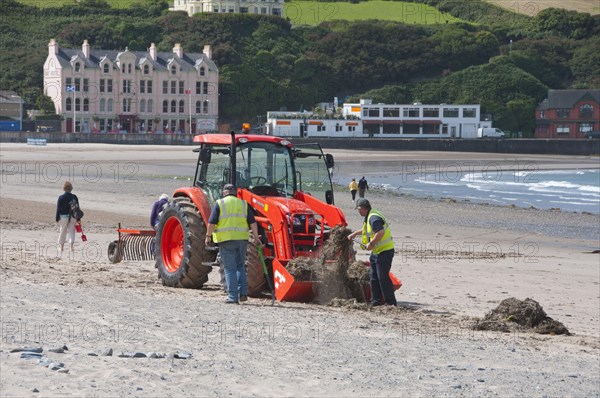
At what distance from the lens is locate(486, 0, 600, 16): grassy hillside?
155m

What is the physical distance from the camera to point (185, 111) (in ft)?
333

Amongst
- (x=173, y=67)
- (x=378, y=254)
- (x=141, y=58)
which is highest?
(x=141, y=58)

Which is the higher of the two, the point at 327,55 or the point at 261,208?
the point at 327,55

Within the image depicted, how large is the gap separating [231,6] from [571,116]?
155 ft

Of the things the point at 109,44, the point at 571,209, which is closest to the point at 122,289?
the point at 571,209

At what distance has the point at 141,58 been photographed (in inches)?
3917

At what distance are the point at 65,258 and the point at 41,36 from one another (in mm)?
104184

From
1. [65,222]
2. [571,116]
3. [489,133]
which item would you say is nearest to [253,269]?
[65,222]

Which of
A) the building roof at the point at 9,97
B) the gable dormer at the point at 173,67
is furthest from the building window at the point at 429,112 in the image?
the building roof at the point at 9,97

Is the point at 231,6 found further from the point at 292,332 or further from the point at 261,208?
the point at 292,332

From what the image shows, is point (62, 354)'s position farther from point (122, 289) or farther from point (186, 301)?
point (122, 289)

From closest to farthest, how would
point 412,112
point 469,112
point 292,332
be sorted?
point 292,332
point 412,112
point 469,112

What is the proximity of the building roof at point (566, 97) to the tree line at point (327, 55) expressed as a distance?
Result: 7.27 feet

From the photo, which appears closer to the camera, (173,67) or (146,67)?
(146,67)
